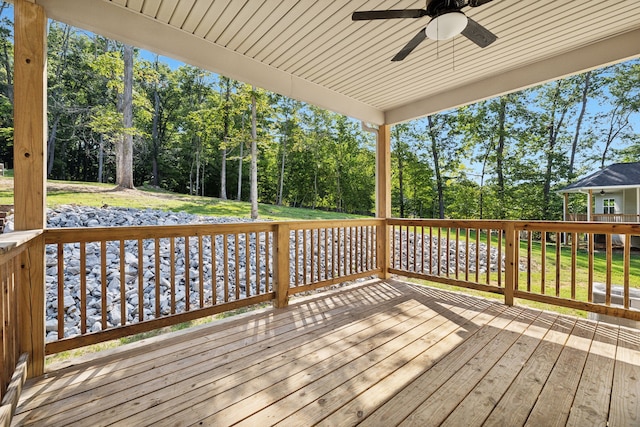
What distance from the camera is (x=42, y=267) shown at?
1938 mm

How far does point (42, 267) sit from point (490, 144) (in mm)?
15696

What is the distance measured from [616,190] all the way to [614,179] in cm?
72

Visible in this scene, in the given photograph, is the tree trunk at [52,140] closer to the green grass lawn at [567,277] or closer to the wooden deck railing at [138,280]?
the wooden deck railing at [138,280]

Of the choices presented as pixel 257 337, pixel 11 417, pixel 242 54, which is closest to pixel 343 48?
pixel 242 54

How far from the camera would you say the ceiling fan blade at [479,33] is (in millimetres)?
2068

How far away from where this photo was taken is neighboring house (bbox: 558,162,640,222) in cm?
974

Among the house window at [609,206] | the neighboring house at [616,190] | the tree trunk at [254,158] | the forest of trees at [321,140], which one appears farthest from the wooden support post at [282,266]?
the house window at [609,206]

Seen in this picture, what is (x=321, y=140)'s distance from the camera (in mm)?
14844

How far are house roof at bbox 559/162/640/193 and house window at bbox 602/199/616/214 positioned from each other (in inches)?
52.6

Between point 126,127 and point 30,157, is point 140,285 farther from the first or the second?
point 126,127

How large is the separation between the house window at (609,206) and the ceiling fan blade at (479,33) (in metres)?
13.4

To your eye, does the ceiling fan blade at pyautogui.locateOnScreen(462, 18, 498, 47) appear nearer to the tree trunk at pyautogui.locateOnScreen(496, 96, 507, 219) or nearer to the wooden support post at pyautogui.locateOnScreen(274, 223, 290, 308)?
the wooden support post at pyautogui.locateOnScreen(274, 223, 290, 308)

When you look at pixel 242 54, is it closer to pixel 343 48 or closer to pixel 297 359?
pixel 343 48

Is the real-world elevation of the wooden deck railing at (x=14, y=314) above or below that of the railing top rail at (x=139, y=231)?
below
